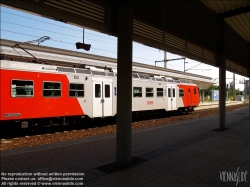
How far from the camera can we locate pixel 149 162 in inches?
208

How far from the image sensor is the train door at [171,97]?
17266 mm

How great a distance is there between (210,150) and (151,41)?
3426 mm

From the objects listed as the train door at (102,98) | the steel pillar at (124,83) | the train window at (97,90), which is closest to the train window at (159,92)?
the train door at (102,98)

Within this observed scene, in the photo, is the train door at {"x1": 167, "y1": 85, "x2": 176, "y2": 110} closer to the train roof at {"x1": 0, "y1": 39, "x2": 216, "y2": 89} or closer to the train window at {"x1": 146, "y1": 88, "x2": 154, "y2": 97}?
the train roof at {"x1": 0, "y1": 39, "x2": 216, "y2": 89}

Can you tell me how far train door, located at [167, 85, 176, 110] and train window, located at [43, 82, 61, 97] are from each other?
30.5 ft

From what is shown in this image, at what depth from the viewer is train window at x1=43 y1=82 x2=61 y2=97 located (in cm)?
984

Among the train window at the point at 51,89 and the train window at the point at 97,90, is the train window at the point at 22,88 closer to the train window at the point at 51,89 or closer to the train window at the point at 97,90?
the train window at the point at 51,89

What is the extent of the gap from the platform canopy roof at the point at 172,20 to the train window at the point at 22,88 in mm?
5656

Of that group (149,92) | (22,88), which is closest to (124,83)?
(22,88)

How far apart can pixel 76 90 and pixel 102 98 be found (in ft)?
5.51

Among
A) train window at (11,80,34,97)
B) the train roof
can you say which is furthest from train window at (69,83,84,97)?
train window at (11,80,34,97)

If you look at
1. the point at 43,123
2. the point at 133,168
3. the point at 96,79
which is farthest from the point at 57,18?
the point at 96,79

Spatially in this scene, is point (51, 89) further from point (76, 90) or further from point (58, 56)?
point (58, 56)

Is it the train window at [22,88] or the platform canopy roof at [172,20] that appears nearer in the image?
the platform canopy roof at [172,20]
